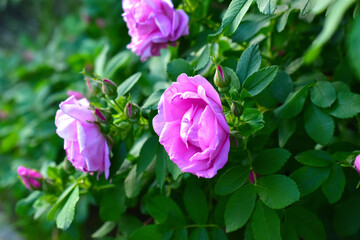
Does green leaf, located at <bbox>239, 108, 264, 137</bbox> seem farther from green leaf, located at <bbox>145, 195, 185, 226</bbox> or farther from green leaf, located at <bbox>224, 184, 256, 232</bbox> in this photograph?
green leaf, located at <bbox>145, 195, 185, 226</bbox>

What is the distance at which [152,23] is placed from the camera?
2.67 ft

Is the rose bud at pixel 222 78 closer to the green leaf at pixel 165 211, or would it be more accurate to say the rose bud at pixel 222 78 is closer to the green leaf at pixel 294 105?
the green leaf at pixel 294 105

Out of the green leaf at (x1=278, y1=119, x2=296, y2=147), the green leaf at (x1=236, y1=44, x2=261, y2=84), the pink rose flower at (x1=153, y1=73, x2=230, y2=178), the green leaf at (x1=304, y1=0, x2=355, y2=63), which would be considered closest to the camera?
the green leaf at (x1=304, y1=0, x2=355, y2=63)

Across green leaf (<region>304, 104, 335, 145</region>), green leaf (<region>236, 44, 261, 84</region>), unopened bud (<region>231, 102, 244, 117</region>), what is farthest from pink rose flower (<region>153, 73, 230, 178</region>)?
green leaf (<region>304, 104, 335, 145</region>)

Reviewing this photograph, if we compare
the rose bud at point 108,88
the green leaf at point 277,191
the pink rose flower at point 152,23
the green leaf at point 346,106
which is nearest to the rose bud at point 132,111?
the rose bud at point 108,88

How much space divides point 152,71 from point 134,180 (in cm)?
34

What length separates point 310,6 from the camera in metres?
0.69

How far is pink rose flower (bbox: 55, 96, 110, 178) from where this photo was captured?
2.34ft

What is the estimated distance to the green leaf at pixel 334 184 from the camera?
0.75m

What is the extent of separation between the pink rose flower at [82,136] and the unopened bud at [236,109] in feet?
0.87

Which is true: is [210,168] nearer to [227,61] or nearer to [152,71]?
[227,61]

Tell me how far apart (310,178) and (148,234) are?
35 cm

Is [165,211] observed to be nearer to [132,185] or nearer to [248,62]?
[132,185]

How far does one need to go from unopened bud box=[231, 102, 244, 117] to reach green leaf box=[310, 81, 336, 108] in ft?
0.71
